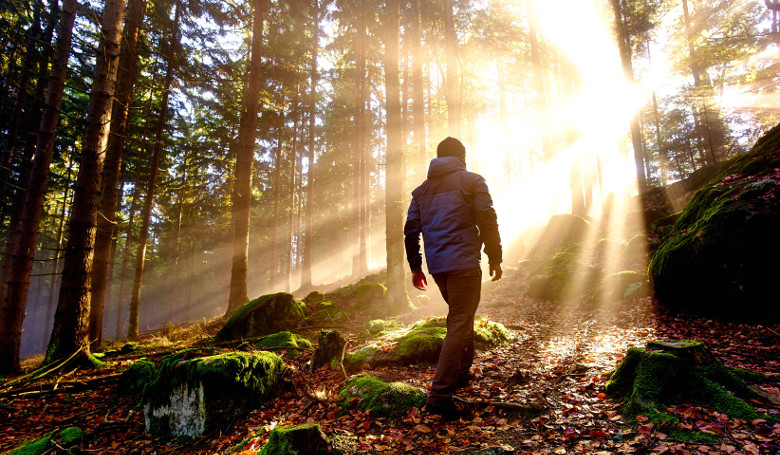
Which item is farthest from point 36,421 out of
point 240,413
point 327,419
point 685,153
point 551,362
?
point 685,153

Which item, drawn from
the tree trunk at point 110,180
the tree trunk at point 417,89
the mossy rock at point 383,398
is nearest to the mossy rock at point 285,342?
the mossy rock at point 383,398

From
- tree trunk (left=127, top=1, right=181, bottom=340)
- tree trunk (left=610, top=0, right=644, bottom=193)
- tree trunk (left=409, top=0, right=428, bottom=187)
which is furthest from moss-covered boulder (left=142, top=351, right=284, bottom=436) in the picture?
tree trunk (left=610, top=0, right=644, bottom=193)

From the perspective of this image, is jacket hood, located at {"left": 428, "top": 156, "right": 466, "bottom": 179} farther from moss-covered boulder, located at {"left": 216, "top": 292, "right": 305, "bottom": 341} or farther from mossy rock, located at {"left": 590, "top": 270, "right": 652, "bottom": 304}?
mossy rock, located at {"left": 590, "top": 270, "right": 652, "bottom": 304}

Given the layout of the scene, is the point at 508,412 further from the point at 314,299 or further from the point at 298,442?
the point at 314,299

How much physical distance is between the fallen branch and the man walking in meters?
0.23

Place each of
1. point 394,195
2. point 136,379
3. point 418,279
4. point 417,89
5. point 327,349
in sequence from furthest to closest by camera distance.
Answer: point 417,89, point 394,195, point 327,349, point 136,379, point 418,279

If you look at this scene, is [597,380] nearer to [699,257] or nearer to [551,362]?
[551,362]

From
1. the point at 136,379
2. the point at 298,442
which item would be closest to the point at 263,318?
the point at 136,379

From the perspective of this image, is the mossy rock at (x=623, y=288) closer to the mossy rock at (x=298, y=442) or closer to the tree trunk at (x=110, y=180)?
the mossy rock at (x=298, y=442)

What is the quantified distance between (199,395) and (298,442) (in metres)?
1.78

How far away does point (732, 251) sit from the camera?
16.9 ft

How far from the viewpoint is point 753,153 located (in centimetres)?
697

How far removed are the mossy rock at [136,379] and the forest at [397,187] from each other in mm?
118

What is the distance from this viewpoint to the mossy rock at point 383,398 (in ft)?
11.1
